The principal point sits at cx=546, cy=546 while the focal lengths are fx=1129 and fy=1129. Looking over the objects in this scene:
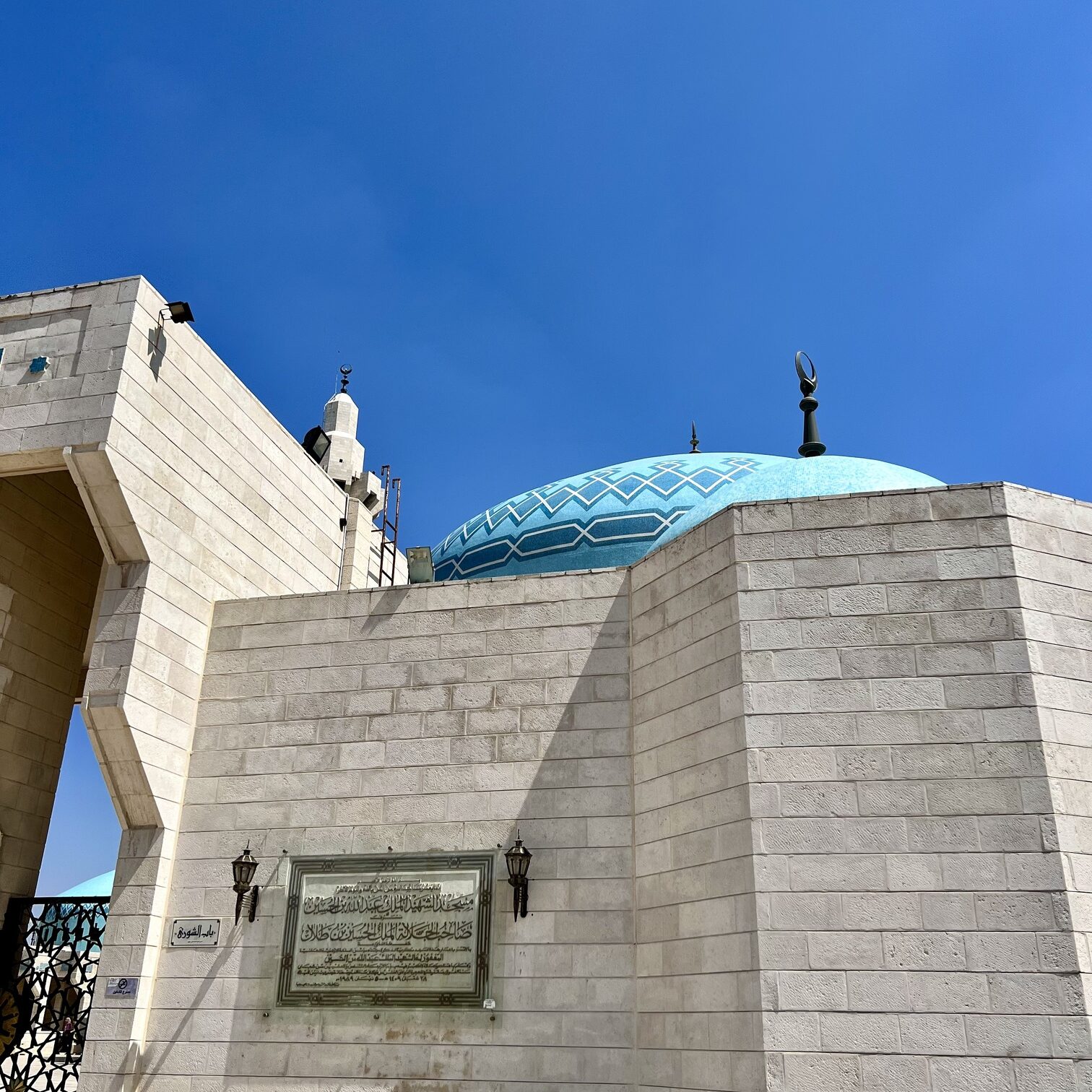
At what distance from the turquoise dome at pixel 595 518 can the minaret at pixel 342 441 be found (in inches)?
143

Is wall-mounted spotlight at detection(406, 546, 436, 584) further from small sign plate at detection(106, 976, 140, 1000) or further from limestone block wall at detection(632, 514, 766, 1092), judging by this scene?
small sign plate at detection(106, 976, 140, 1000)

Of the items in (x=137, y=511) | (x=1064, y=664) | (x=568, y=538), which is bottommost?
(x=1064, y=664)

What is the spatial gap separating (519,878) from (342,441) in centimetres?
1080

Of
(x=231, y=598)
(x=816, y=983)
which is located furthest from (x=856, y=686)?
(x=231, y=598)

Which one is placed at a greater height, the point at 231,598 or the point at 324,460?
the point at 324,460

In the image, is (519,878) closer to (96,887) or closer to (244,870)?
(244,870)

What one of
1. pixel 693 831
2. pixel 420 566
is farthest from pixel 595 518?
pixel 693 831

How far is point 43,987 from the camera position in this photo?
9055 millimetres

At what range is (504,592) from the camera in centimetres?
871

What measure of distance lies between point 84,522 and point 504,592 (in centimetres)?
477

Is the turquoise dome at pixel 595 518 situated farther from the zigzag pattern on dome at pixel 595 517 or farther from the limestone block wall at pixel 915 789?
the limestone block wall at pixel 915 789

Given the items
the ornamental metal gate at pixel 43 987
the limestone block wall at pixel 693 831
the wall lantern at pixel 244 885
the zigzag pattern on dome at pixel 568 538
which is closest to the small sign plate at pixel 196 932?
the wall lantern at pixel 244 885

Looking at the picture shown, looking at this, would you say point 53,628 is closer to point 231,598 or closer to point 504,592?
point 231,598

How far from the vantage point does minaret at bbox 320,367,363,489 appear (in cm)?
1686
